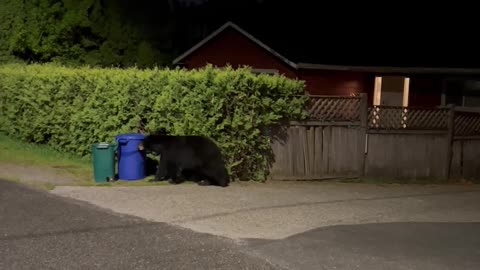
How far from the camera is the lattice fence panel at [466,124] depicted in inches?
524

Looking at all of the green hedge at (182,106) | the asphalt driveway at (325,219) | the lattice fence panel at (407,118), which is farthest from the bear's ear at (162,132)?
the lattice fence panel at (407,118)

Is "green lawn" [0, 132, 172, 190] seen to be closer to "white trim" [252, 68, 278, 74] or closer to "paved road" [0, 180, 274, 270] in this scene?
"paved road" [0, 180, 274, 270]

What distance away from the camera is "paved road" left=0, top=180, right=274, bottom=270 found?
19.7 feet

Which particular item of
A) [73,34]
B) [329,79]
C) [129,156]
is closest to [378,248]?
[129,156]

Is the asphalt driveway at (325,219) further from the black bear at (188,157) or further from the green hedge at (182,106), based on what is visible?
the green hedge at (182,106)

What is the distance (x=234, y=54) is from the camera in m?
22.9

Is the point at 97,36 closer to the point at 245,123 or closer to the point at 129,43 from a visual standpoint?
the point at 129,43

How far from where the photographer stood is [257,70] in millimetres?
21609

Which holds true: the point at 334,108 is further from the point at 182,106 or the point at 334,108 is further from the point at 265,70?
the point at 265,70

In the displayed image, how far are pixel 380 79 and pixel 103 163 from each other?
509 inches

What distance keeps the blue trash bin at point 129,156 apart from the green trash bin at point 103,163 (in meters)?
0.20

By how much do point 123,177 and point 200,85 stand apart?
2177 mm

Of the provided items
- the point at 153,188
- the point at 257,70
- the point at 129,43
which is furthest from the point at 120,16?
the point at 153,188

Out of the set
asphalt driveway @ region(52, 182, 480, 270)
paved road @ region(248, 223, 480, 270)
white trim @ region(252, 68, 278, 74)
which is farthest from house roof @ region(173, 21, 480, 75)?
paved road @ region(248, 223, 480, 270)
